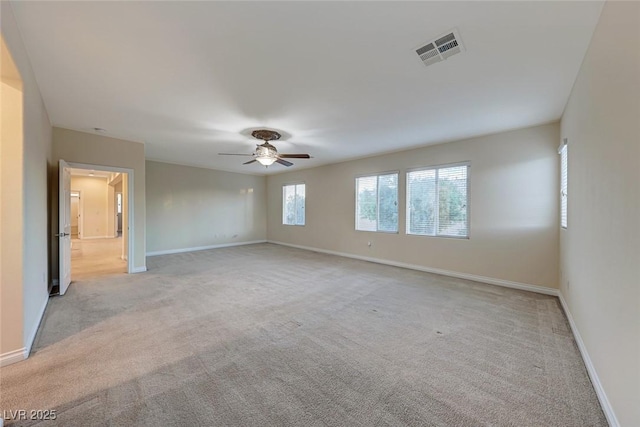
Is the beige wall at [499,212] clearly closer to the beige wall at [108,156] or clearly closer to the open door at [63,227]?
the beige wall at [108,156]

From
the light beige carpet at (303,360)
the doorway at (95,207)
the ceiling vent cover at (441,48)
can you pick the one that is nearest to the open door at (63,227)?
the light beige carpet at (303,360)

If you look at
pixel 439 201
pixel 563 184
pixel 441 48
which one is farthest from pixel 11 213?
pixel 563 184

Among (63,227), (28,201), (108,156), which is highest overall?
(108,156)

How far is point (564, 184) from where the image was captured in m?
3.52

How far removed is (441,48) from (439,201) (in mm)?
3547

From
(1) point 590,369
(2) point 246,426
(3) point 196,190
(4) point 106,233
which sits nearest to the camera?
(2) point 246,426

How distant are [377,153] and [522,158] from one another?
110 inches

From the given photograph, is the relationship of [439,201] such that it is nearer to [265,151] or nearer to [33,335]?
[265,151]

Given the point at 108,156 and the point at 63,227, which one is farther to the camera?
the point at 108,156

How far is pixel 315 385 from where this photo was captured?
1.92 meters

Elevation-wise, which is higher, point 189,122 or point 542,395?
point 189,122

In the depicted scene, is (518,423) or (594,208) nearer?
(518,423)

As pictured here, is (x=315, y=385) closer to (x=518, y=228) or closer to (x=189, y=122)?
(x=189, y=122)

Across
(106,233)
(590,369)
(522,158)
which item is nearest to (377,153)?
(522,158)
